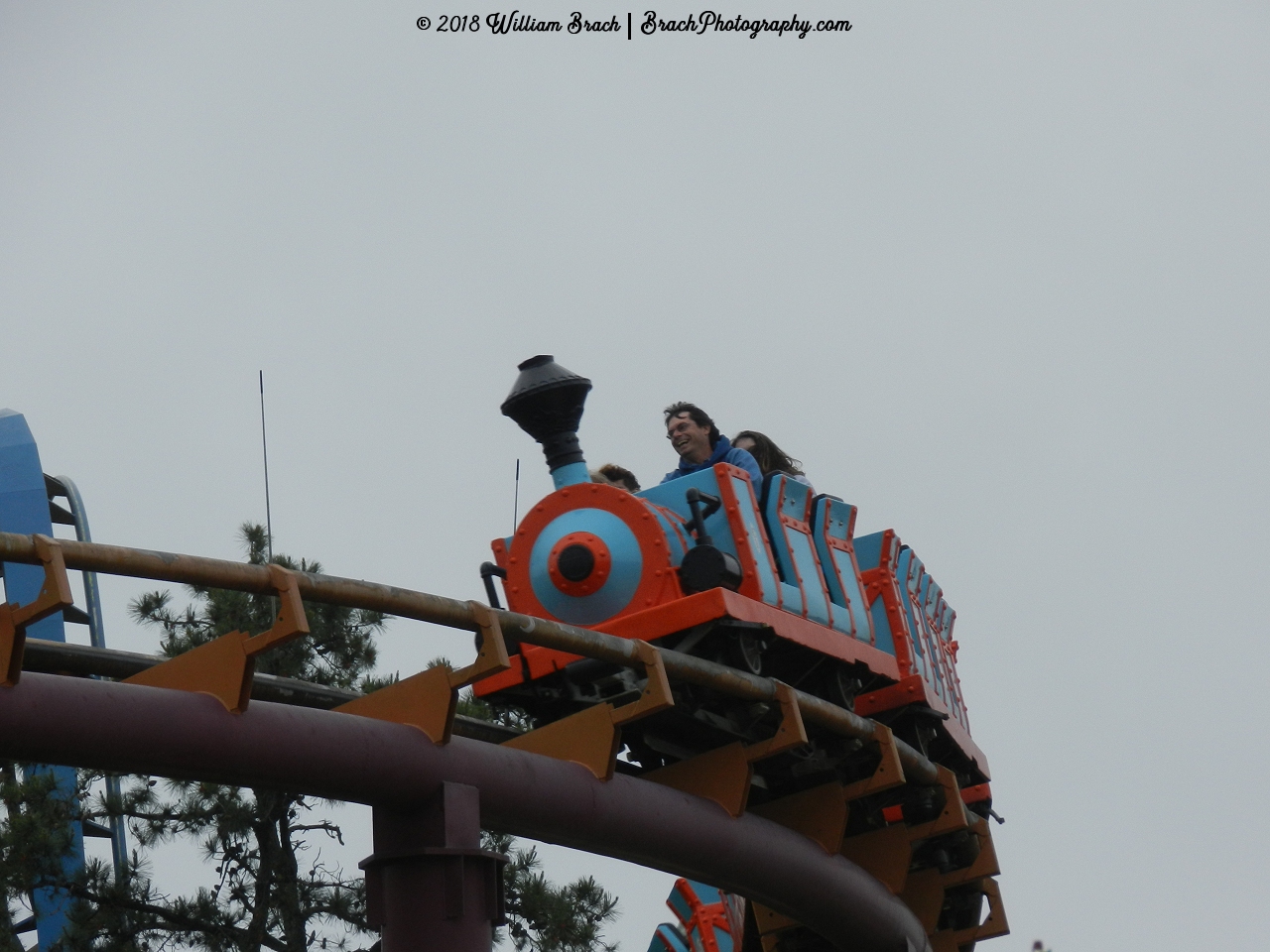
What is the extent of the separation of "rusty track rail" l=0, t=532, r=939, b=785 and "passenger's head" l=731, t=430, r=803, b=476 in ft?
6.22

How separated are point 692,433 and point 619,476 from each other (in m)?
0.50

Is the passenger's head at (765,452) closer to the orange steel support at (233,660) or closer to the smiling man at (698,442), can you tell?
the smiling man at (698,442)

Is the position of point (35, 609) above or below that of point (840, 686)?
below

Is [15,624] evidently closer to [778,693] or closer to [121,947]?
[778,693]

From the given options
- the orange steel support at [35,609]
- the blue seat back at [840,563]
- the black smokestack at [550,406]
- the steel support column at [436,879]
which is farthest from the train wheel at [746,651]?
the orange steel support at [35,609]

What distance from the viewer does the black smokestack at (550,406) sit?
7.78 metres

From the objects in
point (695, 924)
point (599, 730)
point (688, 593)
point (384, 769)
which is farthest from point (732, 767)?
point (695, 924)

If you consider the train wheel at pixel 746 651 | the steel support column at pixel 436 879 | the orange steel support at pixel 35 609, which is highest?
the train wheel at pixel 746 651

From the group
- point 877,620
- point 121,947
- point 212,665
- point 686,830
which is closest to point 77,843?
point 121,947

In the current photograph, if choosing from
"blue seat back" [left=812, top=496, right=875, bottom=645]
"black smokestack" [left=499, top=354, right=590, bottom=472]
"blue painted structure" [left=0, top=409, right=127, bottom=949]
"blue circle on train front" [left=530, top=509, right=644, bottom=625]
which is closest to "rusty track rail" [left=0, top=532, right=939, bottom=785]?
"blue circle on train front" [left=530, top=509, right=644, bottom=625]

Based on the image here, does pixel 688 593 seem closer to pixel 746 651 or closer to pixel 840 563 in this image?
pixel 746 651

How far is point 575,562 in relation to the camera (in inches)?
298

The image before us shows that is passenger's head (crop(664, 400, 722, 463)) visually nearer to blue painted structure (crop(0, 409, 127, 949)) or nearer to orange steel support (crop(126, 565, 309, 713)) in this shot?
orange steel support (crop(126, 565, 309, 713))

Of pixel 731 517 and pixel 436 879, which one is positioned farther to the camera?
pixel 731 517
